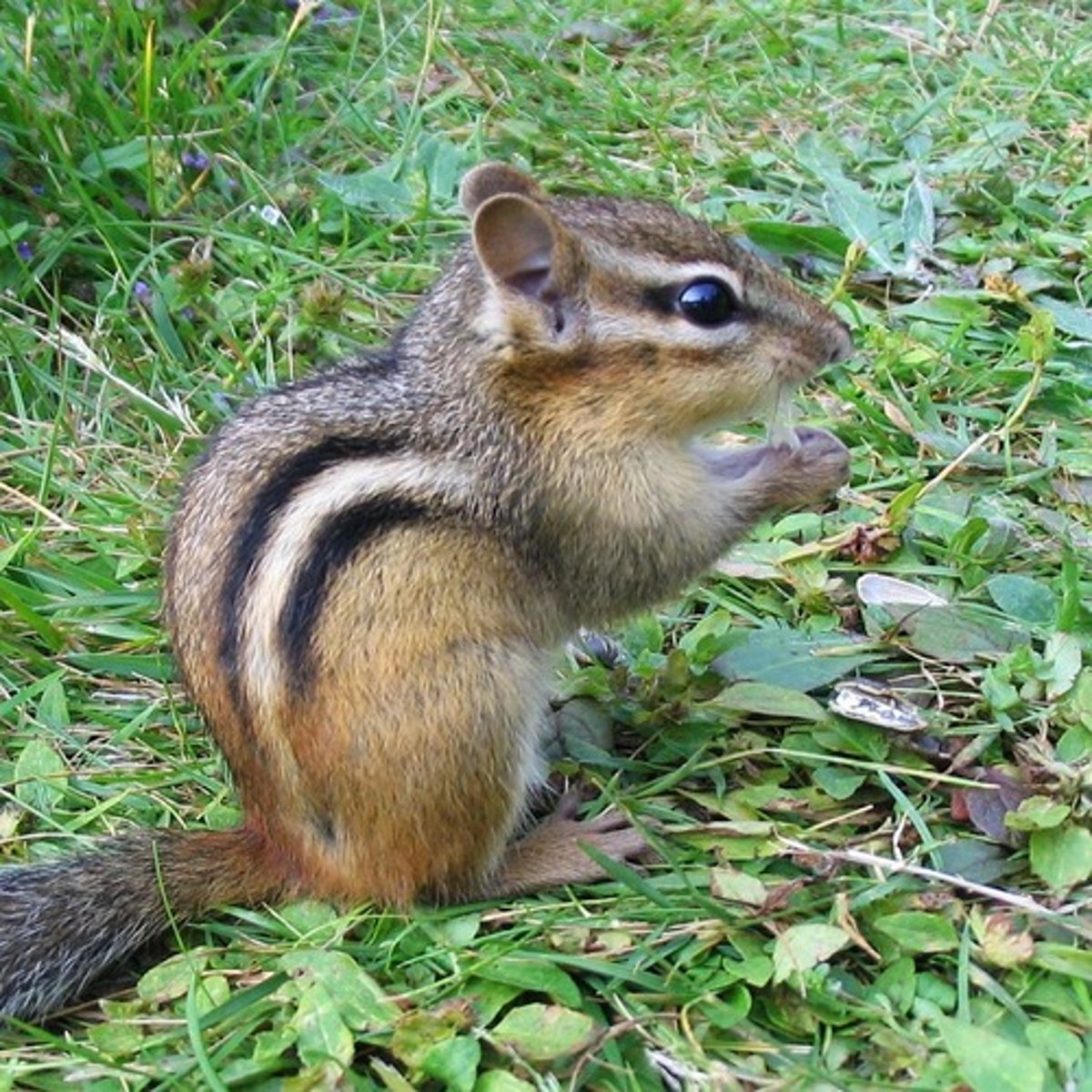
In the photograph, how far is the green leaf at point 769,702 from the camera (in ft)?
9.52

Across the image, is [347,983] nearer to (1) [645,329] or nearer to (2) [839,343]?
(1) [645,329]

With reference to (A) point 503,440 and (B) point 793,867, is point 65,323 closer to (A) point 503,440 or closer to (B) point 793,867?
(A) point 503,440

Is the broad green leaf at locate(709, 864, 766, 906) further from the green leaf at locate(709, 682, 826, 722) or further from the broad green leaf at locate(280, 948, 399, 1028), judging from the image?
the broad green leaf at locate(280, 948, 399, 1028)

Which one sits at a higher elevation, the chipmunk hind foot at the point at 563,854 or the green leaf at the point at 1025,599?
the green leaf at the point at 1025,599

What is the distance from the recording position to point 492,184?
2.94m

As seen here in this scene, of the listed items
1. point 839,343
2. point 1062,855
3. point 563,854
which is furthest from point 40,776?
point 1062,855

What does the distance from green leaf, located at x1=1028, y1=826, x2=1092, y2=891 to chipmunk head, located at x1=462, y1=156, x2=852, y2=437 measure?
0.96 metres

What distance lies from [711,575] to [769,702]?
51cm

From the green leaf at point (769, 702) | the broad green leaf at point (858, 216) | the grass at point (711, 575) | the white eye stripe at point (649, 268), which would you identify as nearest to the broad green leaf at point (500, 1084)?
the grass at point (711, 575)

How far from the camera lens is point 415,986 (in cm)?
248

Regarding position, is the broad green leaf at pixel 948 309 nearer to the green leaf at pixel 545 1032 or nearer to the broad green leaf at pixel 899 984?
the broad green leaf at pixel 899 984

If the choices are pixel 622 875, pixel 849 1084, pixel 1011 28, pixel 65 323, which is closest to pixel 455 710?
pixel 622 875

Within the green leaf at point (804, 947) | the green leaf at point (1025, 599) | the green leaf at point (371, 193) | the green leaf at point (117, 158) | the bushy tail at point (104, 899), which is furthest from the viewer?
the green leaf at point (371, 193)

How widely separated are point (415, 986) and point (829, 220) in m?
2.89
